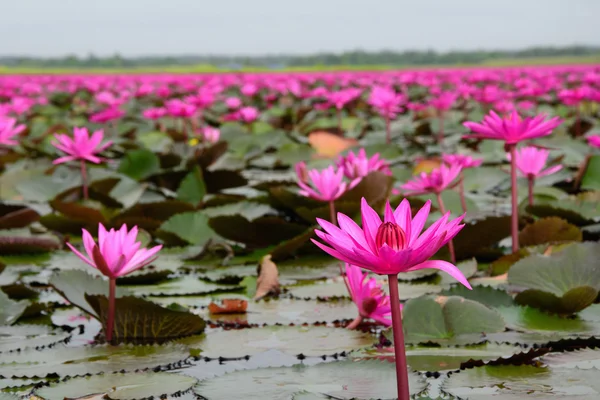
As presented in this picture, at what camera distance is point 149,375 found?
1.29 meters

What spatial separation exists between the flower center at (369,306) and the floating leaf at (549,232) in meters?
0.73

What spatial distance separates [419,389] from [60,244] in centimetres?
161

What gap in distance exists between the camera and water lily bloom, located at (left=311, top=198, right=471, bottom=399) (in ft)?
2.61

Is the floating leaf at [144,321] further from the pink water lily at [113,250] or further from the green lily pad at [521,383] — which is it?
the green lily pad at [521,383]

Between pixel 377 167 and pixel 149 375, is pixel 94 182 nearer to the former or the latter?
pixel 377 167

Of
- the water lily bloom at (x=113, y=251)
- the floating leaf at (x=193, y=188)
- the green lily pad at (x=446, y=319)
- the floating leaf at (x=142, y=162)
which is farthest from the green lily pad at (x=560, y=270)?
the floating leaf at (x=142, y=162)

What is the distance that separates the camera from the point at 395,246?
84 centimetres

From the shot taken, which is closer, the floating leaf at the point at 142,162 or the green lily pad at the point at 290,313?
the green lily pad at the point at 290,313

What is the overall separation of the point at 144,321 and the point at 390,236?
0.81m

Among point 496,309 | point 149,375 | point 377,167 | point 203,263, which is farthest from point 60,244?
point 496,309

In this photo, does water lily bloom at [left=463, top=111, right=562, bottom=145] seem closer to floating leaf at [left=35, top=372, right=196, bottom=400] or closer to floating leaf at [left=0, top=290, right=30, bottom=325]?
floating leaf at [left=35, top=372, right=196, bottom=400]

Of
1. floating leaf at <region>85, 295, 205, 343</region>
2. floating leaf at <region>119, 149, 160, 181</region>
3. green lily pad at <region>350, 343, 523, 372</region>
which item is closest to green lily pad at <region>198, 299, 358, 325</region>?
floating leaf at <region>85, 295, 205, 343</region>

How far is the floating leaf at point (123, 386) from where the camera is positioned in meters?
1.20

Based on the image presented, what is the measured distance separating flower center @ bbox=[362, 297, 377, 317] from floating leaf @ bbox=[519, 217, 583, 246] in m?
0.73
